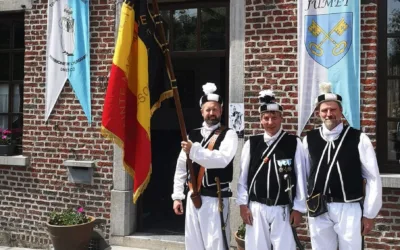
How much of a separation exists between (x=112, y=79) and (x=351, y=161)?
223 cm

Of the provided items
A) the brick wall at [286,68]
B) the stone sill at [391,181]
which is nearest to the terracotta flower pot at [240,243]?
the brick wall at [286,68]

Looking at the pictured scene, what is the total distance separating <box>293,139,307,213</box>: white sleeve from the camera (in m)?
3.73

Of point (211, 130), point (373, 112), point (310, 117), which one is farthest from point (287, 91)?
point (211, 130)

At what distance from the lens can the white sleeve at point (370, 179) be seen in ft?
11.5

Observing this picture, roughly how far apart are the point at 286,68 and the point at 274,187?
7.23ft

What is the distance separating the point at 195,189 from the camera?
157 inches

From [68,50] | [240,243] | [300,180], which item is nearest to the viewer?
[300,180]

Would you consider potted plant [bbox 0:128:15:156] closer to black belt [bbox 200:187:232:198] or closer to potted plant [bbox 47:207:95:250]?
potted plant [bbox 47:207:95:250]

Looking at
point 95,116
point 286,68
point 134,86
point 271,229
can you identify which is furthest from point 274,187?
point 95,116

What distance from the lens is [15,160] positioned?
6.75m

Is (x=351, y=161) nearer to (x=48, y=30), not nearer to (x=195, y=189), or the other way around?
(x=195, y=189)

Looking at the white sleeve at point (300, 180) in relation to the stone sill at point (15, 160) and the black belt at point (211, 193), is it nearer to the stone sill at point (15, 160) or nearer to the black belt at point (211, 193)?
the black belt at point (211, 193)

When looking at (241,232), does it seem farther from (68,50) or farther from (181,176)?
(68,50)

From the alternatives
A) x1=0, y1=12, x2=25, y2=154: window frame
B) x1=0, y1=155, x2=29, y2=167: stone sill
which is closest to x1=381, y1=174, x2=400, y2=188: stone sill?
x1=0, y1=155, x2=29, y2=167: stone sill
